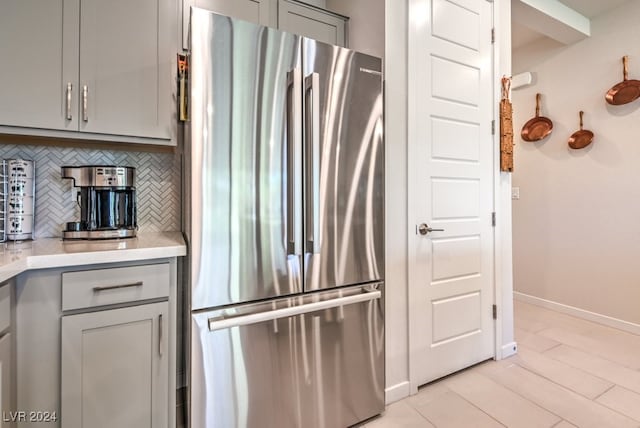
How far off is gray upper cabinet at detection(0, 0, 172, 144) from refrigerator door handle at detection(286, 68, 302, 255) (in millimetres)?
678

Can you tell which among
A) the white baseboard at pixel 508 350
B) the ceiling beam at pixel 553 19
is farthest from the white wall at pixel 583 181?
the white baseboard at pixel 508 350

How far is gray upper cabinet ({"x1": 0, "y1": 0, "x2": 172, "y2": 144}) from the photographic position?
1.31 meters

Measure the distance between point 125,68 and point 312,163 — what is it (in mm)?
1003

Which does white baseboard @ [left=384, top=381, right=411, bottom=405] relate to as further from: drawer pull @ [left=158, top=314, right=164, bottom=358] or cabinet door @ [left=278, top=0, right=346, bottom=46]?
cabinet door @ [left=278, top=0, right=346, bottom=46]

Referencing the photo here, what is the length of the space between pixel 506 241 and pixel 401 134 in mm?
1228

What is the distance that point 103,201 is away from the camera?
153cm

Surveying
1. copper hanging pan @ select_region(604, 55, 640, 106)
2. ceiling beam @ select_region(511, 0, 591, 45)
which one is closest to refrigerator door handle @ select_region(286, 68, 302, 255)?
ceiling beam @ select_region(511, 0, 591, 45)

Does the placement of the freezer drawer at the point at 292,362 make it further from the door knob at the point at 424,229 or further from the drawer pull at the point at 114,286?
the door knob at the point at 424,229

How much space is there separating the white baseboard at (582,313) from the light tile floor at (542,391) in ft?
0.63

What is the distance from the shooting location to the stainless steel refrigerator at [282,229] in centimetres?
122

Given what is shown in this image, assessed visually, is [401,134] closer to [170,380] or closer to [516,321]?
[170,380]

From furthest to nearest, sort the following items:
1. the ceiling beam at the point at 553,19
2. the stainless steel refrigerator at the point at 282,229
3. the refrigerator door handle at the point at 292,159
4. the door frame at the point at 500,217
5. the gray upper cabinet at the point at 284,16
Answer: the ceiling beam at the point at 553,19, the door frame at the point at 500,217, the gray upper cabinet at the point at 284,16, the refrigerator door handle at the point at 292,159, the stainless steel refrigerator at the point at 282,229

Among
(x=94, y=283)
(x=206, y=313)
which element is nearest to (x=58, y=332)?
(x=94, y=283)

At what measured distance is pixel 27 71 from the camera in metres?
1.32
